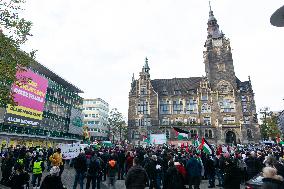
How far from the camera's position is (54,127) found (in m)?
61.1

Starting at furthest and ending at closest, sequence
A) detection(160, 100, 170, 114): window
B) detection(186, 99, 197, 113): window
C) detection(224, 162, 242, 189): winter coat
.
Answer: detection(160, 100, 170, 114): window
detection(186, 99, 197, 113): window
detection(224, 162, 242, 189): winter coat

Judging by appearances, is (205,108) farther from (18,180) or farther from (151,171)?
(18,180)

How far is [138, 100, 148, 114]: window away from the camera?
64250mm

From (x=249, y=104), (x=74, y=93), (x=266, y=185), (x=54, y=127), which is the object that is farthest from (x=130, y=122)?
(x=266, y=185)

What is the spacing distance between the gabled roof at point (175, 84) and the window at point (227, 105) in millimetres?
8032

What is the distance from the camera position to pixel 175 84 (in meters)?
69.8

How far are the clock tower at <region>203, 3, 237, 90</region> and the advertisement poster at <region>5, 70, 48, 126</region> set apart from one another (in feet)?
133

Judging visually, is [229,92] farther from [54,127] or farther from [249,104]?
[54,127]

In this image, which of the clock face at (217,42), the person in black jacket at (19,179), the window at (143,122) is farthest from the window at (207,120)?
the person in black jacket at (19,179)

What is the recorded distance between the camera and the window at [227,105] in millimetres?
61094

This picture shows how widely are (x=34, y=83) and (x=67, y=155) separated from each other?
109ft

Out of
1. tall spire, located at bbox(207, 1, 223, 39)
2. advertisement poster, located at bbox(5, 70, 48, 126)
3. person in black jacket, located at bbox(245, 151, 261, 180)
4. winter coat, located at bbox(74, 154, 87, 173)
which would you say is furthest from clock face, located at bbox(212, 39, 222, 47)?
winter coat, located at bbox(74, 154, 87, 173)

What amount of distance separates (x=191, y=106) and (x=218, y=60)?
1395 centimetres

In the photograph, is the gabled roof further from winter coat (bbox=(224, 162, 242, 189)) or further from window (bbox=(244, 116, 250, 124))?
winter coat (bbox=(224, 162, 242, 189))
